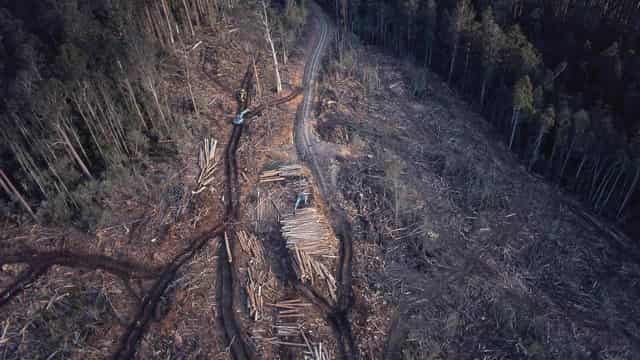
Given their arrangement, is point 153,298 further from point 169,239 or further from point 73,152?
point 73,152

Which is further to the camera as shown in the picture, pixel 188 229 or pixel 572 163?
pixel 572 163

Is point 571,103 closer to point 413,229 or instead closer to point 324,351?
→ point 413,229

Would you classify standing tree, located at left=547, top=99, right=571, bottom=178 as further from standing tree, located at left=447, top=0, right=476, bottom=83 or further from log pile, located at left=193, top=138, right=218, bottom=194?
log pile, located at left=193, top=138, right=218, bottom=194

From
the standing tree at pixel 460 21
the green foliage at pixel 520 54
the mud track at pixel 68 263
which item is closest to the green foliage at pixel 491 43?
the green foliage at pixel 520 54

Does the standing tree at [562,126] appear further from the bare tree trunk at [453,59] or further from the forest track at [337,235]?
the forest track at [337,235]

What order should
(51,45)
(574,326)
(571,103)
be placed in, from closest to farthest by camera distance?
(574,326)
(51,45)
(571,103)

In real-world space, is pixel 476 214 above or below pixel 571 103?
below

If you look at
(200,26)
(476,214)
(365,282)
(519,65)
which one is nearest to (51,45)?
(200,26)
